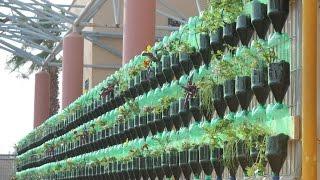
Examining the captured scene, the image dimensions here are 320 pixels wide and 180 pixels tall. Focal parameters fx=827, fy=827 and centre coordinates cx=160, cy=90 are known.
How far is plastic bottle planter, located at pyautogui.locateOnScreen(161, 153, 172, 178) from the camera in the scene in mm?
11828

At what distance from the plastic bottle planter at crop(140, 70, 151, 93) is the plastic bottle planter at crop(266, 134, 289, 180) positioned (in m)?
5.87

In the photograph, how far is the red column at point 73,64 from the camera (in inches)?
1033

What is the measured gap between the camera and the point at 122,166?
15.0 meters

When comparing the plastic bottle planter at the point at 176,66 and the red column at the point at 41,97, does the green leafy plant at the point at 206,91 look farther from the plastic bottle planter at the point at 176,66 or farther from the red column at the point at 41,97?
the red column at the point at 41,97

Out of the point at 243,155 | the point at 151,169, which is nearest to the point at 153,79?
the point at 151,169

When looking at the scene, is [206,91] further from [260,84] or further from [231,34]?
[260,84]

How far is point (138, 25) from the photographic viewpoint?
16.5 metres

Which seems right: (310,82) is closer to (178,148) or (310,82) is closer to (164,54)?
(178,148)

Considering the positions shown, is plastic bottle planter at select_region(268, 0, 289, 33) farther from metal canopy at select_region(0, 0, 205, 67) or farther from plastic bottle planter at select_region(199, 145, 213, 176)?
metal canopy at select_region(0, 0, 205, 67)

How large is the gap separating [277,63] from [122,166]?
761 centimetres

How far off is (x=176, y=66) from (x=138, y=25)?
4.90 metres

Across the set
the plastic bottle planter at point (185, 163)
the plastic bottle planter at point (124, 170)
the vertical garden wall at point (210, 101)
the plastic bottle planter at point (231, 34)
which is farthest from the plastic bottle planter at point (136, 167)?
the plastic bottle planter at point (231, 34)

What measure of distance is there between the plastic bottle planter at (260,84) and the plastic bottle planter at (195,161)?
2.36 m

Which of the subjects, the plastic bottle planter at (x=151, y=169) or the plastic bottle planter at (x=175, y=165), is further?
the plastic bottle planter at (x=151, y=169)
